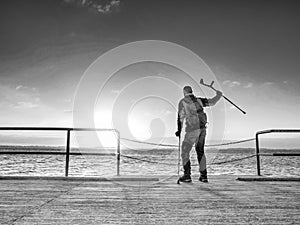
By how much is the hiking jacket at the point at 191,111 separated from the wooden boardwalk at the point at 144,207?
1.85 m

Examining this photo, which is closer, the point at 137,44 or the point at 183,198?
the point at 183,198

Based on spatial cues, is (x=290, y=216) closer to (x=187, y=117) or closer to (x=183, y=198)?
(x=183, y=198)

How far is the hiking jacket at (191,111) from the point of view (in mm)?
5766

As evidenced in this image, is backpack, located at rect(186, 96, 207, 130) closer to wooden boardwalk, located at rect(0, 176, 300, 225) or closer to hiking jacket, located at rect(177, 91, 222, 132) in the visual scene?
hiking jacket, located at rect(177, 91, 222, 132)

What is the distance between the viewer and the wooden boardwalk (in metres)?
2.47

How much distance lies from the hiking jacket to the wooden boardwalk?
6.08 feet

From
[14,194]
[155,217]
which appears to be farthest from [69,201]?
[155,217]

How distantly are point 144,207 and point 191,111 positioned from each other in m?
3.06

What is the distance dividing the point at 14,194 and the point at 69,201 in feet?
3.21

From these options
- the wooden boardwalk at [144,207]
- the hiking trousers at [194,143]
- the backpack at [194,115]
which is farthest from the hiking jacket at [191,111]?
the wooden boardwalk at [144,207]

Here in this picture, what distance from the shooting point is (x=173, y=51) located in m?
14.1

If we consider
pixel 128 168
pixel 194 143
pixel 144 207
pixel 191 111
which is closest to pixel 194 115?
pixel 191 111

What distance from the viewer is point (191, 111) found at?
18.9ft

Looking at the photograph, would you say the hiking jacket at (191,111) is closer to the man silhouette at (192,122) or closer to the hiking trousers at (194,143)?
the man silhouette at (192,122)
